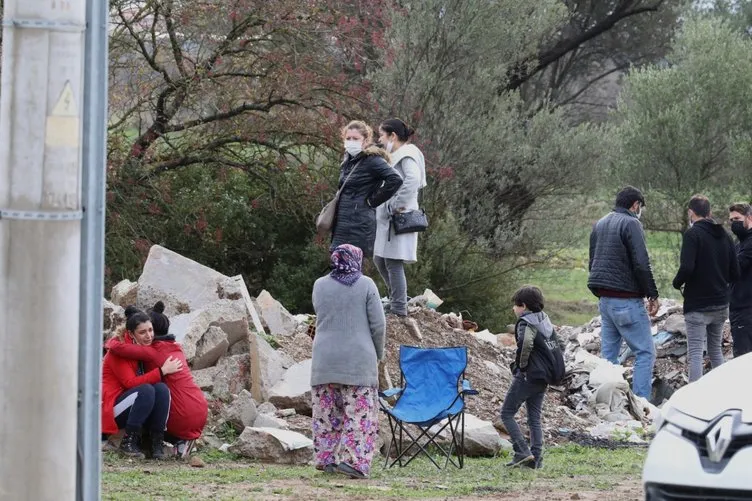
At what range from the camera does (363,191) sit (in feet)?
36.4

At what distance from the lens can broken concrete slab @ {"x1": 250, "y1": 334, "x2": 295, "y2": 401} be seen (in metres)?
11.2

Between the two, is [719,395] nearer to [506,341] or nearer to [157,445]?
[157,445]

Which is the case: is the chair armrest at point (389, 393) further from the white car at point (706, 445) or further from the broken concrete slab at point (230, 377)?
the white car at point (706, 445)

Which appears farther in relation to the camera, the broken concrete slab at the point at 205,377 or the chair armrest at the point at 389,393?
the broken concrete slab at the point at 205,377

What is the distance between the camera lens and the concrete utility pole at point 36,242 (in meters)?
4.44

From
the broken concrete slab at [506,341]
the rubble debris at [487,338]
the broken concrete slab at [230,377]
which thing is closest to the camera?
the broken concrete slab at [230,377]

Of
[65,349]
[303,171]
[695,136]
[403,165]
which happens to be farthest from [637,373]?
[695,136]

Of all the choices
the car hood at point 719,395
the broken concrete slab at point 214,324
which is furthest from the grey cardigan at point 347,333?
the car hood at point 719,395

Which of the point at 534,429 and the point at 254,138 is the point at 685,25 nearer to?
the point at 254,138

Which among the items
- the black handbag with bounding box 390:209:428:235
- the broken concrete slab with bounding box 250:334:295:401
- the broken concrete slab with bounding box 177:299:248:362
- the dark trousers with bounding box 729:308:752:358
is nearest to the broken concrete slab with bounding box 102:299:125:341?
the broken concrete slab with bounding box 177:299:248:362

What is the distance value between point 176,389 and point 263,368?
174 centimetres

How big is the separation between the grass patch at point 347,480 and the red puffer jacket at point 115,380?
296mm

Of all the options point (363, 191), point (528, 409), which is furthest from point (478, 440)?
point (363, 191)

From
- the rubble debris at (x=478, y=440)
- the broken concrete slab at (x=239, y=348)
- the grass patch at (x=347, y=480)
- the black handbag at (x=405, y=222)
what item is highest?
the black handbag at (x=405, y=222)
